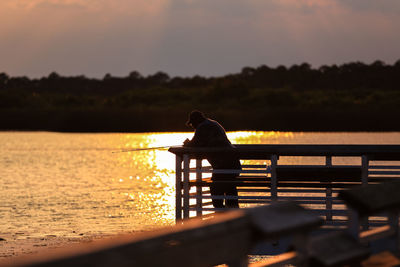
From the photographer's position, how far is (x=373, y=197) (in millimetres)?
4188

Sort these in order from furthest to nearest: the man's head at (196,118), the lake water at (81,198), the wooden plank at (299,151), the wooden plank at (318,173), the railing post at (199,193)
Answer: the lake water at (81,198) → the man's head at (196,118) → the railing post at (199,193) → the wooden plank at (318,173) → the wooden plank at (299,151)

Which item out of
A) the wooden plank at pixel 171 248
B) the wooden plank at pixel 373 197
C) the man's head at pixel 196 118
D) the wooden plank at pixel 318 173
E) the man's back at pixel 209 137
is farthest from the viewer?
the man's head at pixel 196 118

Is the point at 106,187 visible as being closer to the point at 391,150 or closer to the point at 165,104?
the point at 391,150

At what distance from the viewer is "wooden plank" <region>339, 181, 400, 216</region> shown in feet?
13.3

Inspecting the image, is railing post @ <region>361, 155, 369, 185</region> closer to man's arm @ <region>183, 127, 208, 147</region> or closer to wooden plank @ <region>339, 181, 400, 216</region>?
man's arm @ <region>183, 127, 208, 147</region>

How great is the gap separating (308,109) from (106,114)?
20509 mm

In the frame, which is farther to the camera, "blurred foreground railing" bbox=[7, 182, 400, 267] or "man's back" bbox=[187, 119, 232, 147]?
"man's back" bbox=[187, 119, 232, 147]

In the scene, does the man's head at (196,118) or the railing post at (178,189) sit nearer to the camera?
the railing post at (178,189)

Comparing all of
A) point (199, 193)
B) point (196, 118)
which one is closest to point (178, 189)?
point (199, 193)

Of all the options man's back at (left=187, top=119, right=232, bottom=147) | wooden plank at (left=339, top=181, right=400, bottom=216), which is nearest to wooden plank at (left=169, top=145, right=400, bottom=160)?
man's back at (left=187, top=119, right=232, bottom=147)

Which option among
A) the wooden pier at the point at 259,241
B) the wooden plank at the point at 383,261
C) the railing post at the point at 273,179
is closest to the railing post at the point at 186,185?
the railing post at the point at 273,179

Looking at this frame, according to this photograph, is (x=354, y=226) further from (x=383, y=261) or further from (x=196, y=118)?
(x=196, y=118)

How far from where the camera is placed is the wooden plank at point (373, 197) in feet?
13.3

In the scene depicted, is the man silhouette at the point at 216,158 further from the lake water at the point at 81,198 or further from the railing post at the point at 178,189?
the lake water at the point at 81,198
